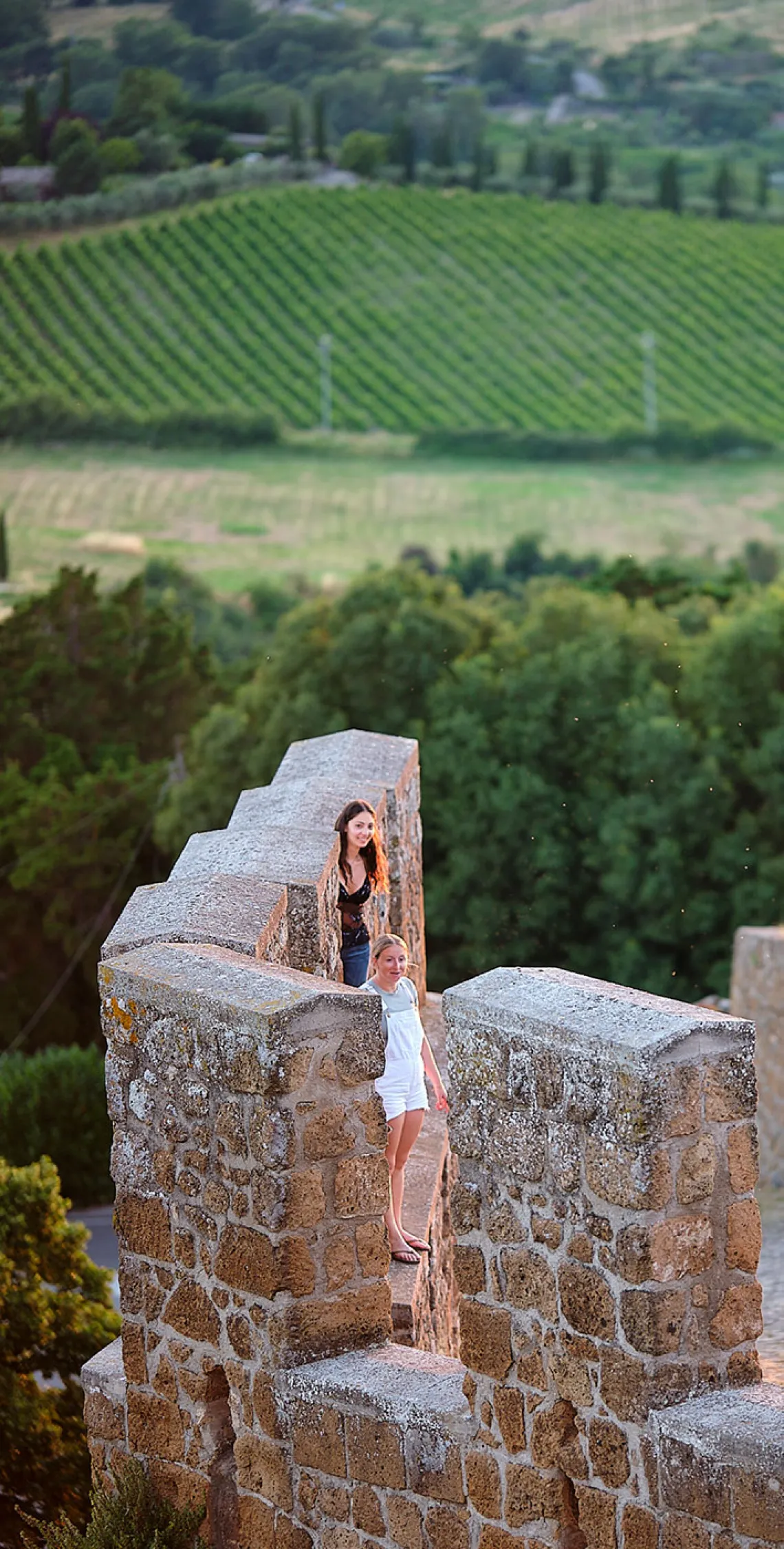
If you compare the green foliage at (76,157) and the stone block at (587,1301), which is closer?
the stone block at (587,1301)

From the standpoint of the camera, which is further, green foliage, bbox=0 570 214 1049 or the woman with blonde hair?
green foliage, bbox=0 570 214 1049

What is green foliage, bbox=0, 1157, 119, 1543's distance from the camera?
34.1 ft

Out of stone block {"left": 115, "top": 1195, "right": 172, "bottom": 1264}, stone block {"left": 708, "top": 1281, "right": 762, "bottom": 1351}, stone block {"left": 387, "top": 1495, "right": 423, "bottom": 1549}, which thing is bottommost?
stone block {"left": 387, "top": 1495, "right": 423, "bottom": 1549}

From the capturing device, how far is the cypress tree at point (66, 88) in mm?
47500

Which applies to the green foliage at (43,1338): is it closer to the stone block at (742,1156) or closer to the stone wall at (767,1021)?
the stone wall at (767,1021)

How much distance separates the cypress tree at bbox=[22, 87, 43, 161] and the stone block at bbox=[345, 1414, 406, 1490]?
144 ft

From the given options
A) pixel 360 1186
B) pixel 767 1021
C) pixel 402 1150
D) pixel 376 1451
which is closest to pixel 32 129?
pixel 767 1021

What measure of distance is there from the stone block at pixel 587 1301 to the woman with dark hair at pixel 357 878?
3.10 metres

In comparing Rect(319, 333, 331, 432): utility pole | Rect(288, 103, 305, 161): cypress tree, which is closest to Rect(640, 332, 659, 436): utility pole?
Rect(319, 333, 331, 432): utility pole

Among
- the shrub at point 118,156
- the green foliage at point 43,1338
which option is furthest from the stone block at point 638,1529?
the shrub at point 118,156

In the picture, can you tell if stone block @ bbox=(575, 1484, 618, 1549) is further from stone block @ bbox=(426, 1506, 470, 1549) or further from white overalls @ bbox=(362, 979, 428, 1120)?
white overalls @ bbox=(362, 979, 428, 1120)

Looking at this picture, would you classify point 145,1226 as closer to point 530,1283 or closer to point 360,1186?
point 360,1186

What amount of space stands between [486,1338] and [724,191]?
161 ft

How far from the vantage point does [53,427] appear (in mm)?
46812
